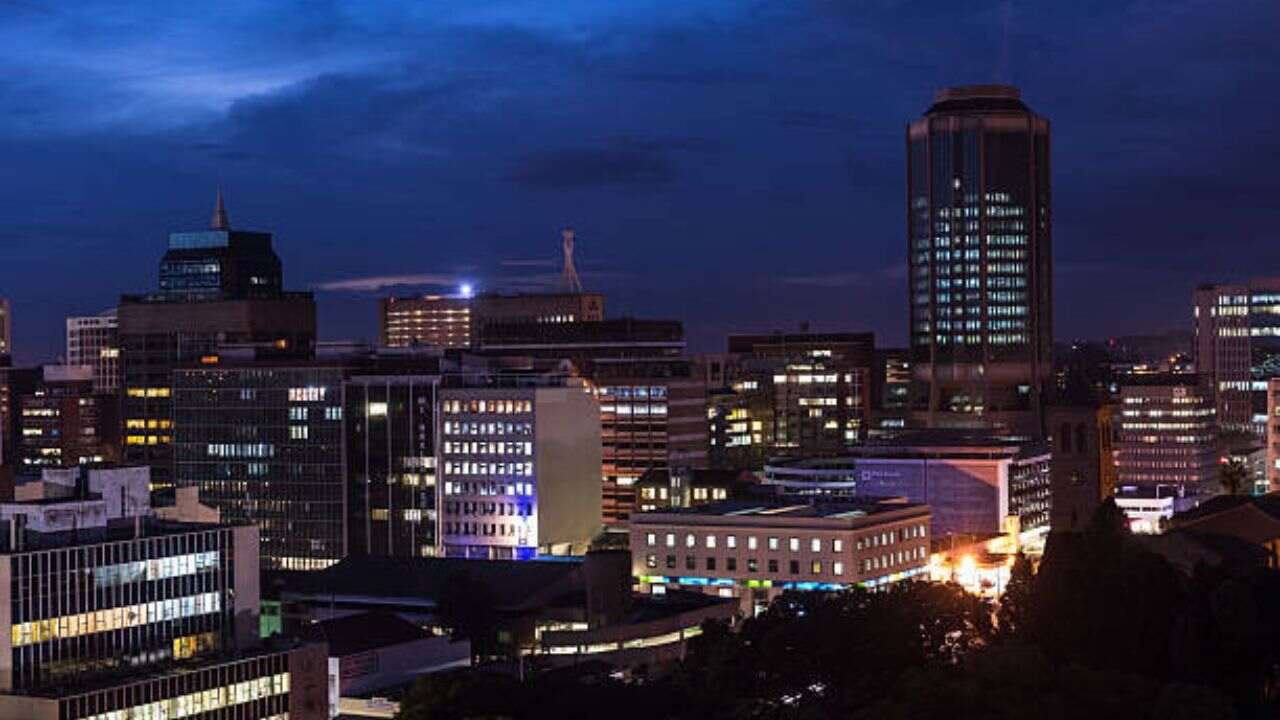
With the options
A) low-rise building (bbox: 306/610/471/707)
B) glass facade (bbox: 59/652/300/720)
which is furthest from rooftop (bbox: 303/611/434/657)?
glass facade (bbox: 59/652/300/720)

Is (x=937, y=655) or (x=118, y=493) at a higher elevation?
(x=118, y=493)

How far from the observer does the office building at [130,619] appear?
318 feet

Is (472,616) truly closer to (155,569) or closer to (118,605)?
(155,569)

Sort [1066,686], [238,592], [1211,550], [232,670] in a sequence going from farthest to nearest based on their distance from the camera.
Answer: [1211,550], [238,592], [232,670], [1066,686]

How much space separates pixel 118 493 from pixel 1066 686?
Answer: 52958 mm

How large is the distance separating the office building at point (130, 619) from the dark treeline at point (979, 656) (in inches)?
520

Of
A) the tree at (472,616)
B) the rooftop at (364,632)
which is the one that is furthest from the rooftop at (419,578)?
the rooftop at (364,632)

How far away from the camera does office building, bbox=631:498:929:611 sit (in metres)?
164

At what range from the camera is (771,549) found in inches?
6550

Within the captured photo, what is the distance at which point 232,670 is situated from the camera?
336 ft

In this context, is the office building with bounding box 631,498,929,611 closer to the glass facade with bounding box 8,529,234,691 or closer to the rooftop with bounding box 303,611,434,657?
the rooftop with bounding box 303,611,434,657

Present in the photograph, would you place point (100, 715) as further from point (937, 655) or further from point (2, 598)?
point (937, 655)

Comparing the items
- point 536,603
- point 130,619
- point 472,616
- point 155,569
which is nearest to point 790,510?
point 536,603

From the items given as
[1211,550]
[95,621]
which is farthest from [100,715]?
[1211,550]
